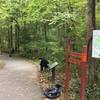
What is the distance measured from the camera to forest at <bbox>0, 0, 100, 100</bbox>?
9.89 m

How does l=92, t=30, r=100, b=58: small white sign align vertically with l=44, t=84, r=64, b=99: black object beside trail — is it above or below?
above

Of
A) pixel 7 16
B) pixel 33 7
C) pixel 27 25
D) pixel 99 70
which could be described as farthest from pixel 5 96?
pixel 27 25

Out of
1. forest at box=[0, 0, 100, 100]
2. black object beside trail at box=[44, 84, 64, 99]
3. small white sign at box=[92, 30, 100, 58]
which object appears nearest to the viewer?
small white sign at box=[92, 30, 100, 58]

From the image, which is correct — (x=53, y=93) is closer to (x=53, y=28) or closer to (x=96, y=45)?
(x=96, y=45)

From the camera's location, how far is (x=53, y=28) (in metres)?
22.3

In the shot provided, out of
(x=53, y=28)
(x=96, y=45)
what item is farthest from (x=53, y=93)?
(x=53, y=28)

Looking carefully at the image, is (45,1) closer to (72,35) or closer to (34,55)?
(72,35)

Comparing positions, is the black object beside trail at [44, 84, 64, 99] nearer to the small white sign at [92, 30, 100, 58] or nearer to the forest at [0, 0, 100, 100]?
the forest at [0, 0, 100, 100]

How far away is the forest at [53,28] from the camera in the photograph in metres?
9.89

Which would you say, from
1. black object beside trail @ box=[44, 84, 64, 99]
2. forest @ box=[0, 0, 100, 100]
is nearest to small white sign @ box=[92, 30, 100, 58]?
forest @ box=[0, 0, 100, 100]

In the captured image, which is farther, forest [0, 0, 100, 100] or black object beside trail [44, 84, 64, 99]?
forest [0, 0, 100, 100]

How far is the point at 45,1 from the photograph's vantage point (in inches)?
739

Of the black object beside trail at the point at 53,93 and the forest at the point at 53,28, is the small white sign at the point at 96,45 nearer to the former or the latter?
the forest at the point at 53,28

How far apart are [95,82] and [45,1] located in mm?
10134
